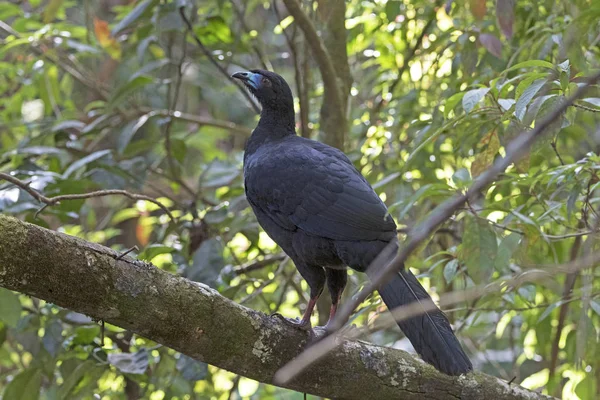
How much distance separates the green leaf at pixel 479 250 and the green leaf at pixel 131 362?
1524 mm

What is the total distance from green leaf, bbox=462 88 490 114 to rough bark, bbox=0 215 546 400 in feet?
3.13

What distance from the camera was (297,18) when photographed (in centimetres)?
364

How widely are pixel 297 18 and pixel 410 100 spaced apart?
0.95 metres

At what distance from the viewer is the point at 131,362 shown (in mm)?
3311

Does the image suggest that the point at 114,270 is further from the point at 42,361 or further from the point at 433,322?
the point at 42,361

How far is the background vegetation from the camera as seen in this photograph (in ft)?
9.43

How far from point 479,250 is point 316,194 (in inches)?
30.1

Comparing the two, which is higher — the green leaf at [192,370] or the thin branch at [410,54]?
the thin branch at [410,54]

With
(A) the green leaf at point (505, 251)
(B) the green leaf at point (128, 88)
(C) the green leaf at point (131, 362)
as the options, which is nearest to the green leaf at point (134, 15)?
(B) the green leaf at point (128, 88)

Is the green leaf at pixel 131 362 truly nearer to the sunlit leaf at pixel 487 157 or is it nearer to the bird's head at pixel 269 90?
the bird's head at pixel 269 90

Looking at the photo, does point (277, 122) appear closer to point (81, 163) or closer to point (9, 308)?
point (81, 163)

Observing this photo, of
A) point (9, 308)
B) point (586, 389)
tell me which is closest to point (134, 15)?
point (9, 308)

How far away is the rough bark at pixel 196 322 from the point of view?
196 cm

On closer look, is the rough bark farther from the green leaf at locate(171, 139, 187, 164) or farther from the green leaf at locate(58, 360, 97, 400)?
the green leaf at locate(171, 139, 187, 164)
